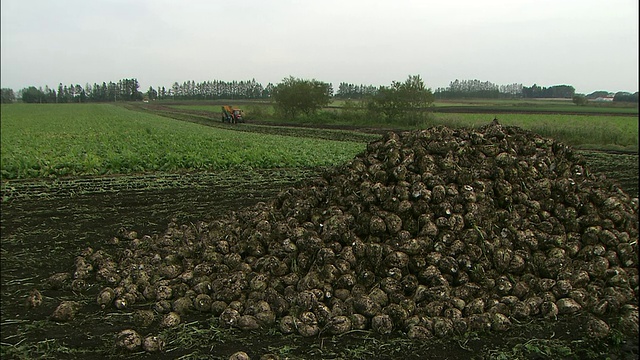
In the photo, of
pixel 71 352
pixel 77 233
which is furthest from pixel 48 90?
pixel 71 352

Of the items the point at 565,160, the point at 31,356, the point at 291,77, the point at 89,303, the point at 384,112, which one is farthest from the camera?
the point at 291,77

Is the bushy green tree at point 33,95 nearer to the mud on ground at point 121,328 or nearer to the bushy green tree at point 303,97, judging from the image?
the bushy green tree at point 303,97

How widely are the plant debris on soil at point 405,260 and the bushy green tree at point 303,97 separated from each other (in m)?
39.6

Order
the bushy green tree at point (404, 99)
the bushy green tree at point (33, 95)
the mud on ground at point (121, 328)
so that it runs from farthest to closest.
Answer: the bushy green tree at point (33, 95) < the bushy green tree at point (404, 99) < the mud on ground at point (121, 328)

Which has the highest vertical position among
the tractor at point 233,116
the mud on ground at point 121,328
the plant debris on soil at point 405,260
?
the tractor at point 233,116

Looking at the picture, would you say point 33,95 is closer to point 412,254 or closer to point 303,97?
point 303,97

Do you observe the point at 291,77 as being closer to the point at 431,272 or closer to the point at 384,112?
the point at 384,112

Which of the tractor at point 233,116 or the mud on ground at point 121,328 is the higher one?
the tractor at point 233,116

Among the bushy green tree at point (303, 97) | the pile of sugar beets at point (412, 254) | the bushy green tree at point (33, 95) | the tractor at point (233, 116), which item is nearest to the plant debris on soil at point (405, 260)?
the pile of sugar beets at point (412, 254)

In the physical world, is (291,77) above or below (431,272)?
above

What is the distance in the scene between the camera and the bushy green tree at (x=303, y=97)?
45406mm

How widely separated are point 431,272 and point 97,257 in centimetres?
418

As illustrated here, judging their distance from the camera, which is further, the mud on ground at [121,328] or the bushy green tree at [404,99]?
the bushy green tree at [404,99]

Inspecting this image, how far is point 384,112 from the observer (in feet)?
115
